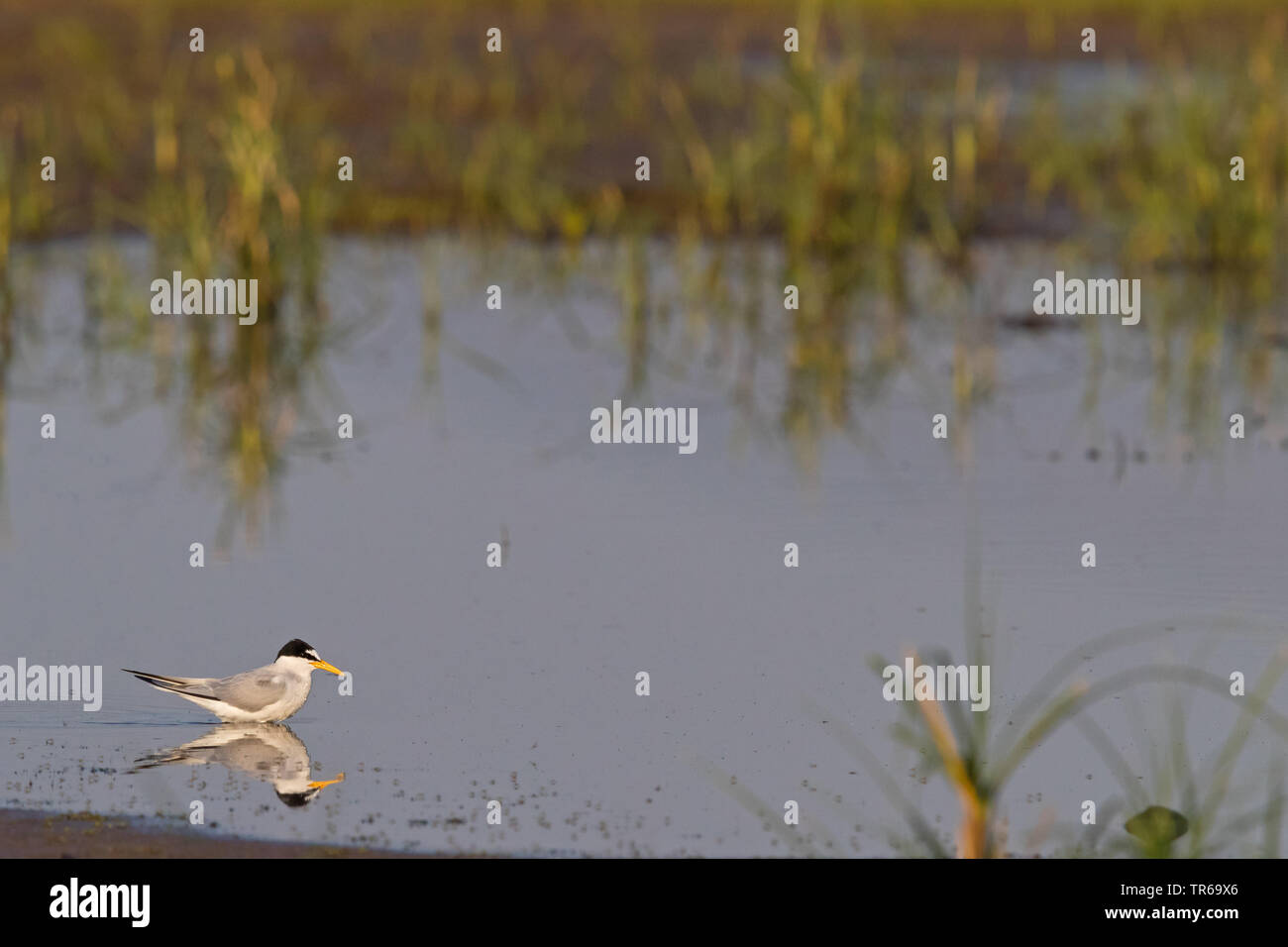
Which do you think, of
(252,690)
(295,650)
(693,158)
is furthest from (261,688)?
(693,158)

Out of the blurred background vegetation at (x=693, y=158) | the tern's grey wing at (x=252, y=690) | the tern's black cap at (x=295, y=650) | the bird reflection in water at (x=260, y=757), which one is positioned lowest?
the bird reflection in water at (x=260, y=757)

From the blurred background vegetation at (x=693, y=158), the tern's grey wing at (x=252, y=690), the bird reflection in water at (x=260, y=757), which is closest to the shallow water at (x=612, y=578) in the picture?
the bird reflection in water at (x=260, y=757)

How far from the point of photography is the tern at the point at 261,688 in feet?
19.0

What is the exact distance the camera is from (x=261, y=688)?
5801 millimetres

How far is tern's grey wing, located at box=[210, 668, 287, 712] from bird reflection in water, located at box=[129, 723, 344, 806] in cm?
10

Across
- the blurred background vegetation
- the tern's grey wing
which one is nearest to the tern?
the tern's grey wing

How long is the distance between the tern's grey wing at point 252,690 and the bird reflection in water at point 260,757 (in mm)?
98

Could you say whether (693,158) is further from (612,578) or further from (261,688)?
(261,688)

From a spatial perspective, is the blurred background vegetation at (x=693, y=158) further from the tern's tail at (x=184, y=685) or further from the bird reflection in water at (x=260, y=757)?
the bird reflection in water at (x=260, y=757)

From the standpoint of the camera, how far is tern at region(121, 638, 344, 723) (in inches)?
228

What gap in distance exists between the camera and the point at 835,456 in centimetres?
912

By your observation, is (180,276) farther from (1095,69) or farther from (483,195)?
(1095,69)

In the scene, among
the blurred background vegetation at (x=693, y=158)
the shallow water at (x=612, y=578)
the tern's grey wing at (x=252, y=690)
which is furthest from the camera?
the blurred background vegetation at (x=693, y=158)
